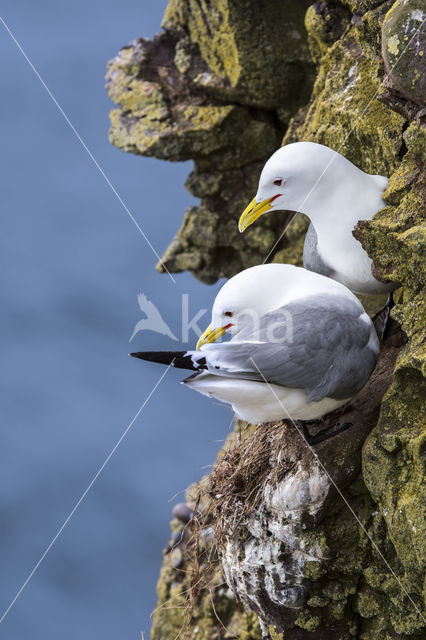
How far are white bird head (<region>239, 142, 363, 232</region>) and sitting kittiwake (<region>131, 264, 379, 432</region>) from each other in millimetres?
191

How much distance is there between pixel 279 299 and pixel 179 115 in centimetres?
139

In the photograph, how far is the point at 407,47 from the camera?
1586mm

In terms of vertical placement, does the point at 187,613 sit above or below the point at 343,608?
below

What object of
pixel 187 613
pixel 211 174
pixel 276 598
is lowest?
pixel 187 613

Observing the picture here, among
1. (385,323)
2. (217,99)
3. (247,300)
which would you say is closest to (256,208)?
(247,300)

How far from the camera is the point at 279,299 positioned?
6.08ft

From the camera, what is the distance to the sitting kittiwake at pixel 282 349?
5.45ft

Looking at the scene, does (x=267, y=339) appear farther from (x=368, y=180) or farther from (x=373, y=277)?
(x=368, y=180)

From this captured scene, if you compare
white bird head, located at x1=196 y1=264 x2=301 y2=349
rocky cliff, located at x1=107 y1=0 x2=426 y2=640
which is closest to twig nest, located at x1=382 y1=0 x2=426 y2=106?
rocky cliff, located at x1=107 y1=0 x2=426 y2=640

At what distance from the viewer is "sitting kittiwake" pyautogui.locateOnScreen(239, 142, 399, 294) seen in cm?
196

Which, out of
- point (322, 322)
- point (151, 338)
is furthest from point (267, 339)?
point (151, 338)

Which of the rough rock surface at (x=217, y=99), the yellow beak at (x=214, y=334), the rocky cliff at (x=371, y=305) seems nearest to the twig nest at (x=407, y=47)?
the rocky cliff at (x=371, y=305)

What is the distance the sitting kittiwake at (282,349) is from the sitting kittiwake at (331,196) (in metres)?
0.13

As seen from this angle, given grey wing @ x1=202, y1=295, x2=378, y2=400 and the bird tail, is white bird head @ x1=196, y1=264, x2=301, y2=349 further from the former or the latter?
the bird tail
